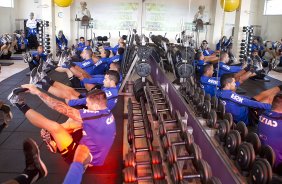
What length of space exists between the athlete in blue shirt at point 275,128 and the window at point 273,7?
8.14 m

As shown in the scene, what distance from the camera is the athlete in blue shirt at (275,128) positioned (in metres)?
2.04

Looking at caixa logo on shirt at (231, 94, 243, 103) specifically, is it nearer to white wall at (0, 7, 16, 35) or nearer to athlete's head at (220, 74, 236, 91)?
athlete's head at (220, 74, 236, 91)

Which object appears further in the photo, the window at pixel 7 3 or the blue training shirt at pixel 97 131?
the window at pixel 7 3

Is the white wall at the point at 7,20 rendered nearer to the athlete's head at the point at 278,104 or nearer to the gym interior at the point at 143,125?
the gym interior at the point at 143,125

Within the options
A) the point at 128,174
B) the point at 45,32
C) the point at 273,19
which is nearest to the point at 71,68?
the point at 128,174

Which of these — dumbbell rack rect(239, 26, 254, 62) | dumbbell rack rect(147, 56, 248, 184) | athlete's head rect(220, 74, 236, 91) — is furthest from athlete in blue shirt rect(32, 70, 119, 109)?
dumbbell rack rect(239, 26, 254, 62)

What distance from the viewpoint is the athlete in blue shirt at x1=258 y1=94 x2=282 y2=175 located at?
204 cm

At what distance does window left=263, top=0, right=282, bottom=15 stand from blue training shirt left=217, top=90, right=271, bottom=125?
7.50 metres

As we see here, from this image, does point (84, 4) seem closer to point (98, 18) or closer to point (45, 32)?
point (98, 18)

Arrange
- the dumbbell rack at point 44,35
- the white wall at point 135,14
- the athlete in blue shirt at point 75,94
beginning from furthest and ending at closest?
the white wall at point 135,14, the dumbbell rack at point 44,35, the athlete in blue shirt at point 75,94

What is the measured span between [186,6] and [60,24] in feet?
14.8

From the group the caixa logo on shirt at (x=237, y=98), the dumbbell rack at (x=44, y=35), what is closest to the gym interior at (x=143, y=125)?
the caixa logo on shirt at (x=237, y=98)

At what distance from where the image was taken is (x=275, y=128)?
205 centimetres

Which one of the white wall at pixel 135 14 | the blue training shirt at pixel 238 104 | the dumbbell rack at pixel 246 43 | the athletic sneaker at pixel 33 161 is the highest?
the white wall at pixel 135 14
